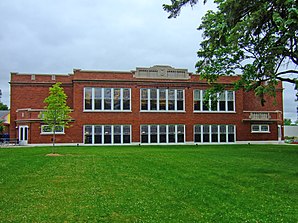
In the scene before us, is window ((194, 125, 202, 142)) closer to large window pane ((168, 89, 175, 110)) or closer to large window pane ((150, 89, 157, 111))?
large window pane ((168, 89, 175, 110))

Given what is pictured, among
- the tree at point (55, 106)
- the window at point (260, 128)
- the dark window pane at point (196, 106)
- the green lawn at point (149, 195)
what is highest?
the dark window pane at point (196, 106)

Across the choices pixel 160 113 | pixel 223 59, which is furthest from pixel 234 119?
pixel 223 59

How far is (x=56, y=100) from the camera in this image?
2134 cm

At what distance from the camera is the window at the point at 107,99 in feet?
113

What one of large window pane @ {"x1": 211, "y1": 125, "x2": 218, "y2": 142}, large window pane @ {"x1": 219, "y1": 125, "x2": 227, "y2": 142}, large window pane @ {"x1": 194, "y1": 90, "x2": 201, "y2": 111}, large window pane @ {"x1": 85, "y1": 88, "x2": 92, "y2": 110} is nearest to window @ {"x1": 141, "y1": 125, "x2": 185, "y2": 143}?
large window pane @ {"x1": 194, "y1": 90, "x2": 201, "y2": 111}

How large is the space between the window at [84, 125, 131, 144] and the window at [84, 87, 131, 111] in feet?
6.30

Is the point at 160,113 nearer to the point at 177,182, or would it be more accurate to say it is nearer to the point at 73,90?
the point at 73,90

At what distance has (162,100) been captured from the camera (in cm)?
3603

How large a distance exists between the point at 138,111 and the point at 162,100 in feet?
9.68

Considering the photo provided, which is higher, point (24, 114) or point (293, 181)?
point (24, 114)

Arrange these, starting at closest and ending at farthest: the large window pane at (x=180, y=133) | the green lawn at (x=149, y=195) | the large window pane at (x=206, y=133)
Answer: the green lawn at (x=149, y=195) < the large window pane at (x=180, y=133) < the large window pane at (x=206, y=133)

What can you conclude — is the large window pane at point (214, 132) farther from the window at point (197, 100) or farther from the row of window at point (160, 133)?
the window at point (197, 100)

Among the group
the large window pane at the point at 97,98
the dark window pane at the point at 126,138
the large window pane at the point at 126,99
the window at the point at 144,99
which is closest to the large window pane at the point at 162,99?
the window at the point at 144,99

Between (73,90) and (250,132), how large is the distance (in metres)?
20.5
